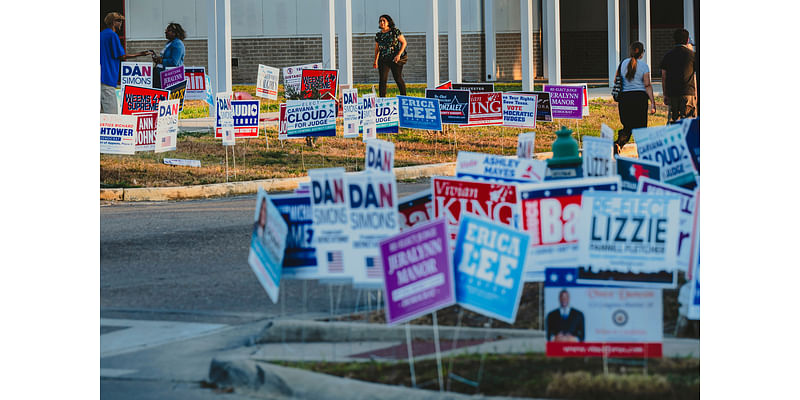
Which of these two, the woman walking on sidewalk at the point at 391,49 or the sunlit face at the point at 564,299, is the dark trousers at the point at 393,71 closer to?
the woman walking on sidewalk at the point at 391,49

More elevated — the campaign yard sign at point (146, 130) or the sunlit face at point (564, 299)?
the campaign yard sign at point (146, 130)

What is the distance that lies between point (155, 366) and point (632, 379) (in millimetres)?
3127

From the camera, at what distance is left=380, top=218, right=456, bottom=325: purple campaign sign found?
655cm

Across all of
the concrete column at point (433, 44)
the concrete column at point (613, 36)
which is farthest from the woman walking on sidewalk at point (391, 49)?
the concrete column at point (613, 36)

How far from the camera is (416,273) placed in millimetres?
6590

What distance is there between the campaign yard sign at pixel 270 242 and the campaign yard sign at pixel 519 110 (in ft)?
42.5

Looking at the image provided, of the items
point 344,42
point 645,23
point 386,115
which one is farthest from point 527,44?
point 386,115

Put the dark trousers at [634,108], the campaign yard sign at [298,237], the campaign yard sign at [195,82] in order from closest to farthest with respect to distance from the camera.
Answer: the campaign yard sign at [298,237], the dark trousers at [634,108], the campaign yard sign at [195,82]

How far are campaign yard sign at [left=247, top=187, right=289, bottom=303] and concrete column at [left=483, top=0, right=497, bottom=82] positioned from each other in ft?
99.4

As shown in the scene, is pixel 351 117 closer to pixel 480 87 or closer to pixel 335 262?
pixel 480 87

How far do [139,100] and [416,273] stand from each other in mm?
11598

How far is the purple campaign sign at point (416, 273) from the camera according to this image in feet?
21.5

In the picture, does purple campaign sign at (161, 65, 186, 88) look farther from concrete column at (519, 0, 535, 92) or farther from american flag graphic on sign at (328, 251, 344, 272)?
american flag graphic on sign at (328, 251, 344, 272)

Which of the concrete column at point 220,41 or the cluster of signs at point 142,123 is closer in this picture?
the cluster of signs at point 142,123
